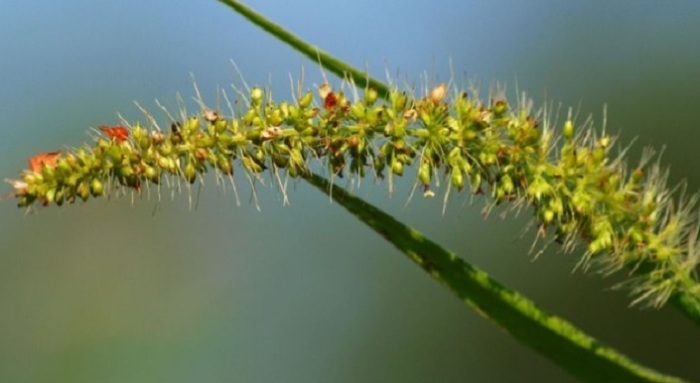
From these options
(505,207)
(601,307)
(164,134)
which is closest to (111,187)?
(164,134)

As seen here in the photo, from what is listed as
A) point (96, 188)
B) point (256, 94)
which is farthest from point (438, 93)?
point (96, 188)

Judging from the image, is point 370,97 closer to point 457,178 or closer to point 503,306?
point 457,178

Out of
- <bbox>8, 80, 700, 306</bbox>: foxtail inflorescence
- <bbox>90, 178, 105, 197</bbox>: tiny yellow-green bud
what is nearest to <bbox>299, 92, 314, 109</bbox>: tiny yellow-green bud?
<bbox>8, 80, 700, 306</bbox>: foxtail inflorescence

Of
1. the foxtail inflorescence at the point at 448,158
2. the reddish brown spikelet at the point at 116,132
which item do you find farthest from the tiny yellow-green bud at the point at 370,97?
the reddish brown spikelet at the point at 116,132

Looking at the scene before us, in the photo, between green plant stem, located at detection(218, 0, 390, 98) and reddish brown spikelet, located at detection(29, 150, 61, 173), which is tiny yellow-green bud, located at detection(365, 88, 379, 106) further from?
reddish brown spikelet, located at detection(29, 150, 61, 173)

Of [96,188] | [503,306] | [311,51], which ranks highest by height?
[311,51]

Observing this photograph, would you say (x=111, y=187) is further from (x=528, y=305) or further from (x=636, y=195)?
(x=636, y=195)

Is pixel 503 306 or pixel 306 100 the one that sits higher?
pixel 306 100

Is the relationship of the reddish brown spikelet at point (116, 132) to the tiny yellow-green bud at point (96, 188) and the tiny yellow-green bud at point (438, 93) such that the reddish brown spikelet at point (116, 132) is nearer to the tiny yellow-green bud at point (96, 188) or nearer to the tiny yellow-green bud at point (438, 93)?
the tiny yellow-green bud at point (96, 188)

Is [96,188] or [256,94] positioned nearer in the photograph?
[96,188]
